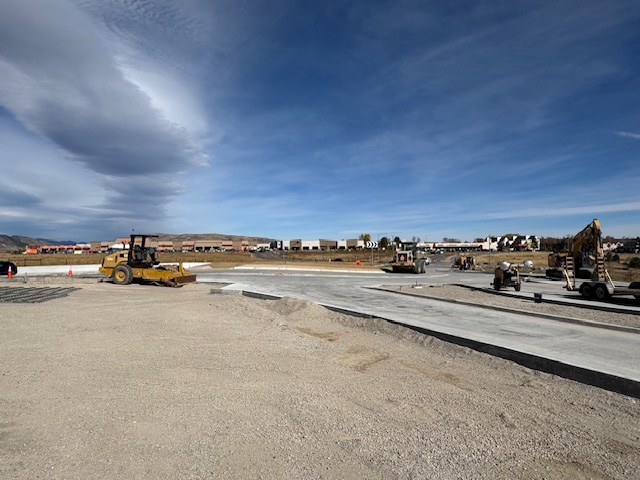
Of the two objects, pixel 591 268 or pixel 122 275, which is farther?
pixel 591 268

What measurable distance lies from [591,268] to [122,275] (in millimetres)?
24474

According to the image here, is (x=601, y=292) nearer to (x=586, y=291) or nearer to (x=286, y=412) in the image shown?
(x=586, y=291)

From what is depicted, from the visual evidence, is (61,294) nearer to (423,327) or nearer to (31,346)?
(31,346)

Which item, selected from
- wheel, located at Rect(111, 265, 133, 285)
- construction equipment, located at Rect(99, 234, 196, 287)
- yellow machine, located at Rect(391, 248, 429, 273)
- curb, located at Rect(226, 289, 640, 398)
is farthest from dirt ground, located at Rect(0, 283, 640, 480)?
yellow machine, located at Rect(391, 248, 429, 273)

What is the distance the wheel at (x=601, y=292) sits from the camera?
16.1m

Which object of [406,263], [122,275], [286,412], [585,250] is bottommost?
[286,412]

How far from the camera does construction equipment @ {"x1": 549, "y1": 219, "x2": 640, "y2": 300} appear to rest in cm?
1598

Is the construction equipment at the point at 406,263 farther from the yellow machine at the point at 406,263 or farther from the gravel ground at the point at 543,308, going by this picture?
the gravel ground at the point at 543,308

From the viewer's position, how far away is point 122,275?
2008cm

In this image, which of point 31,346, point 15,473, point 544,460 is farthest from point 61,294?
point 544,460

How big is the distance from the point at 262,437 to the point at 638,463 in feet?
12.6

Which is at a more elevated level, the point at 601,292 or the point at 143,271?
the point at 143,271

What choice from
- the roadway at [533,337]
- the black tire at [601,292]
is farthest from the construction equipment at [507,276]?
the black tire at [601,292]

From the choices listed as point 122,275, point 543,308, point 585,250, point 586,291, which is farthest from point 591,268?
point 122,275
